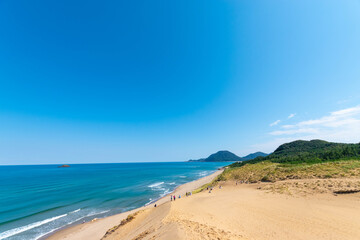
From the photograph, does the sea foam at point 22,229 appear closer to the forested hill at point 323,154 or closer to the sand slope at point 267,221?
the sand slope at point 267,221

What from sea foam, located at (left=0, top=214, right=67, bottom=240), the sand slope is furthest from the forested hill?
sea foam, located at (left=0, top=214, right=67, bottom=240)

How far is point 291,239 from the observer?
464 inches

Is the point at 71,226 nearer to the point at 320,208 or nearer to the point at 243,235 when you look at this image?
the point at 243,235

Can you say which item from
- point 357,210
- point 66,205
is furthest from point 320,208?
point 66,205

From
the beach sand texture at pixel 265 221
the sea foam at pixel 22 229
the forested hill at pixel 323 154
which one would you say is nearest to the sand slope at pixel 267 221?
the beach sand texture at pixel 265 221

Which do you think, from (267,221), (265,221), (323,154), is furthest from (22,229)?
(323,154)

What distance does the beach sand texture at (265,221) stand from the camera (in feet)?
39.8

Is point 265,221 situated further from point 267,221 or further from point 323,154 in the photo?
point 323,154

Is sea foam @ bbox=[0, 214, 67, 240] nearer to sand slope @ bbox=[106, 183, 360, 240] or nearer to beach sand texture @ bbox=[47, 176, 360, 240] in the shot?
beach sand texture @ bbox=[47, 176, 360, 240]

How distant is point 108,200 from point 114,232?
82.5 feet

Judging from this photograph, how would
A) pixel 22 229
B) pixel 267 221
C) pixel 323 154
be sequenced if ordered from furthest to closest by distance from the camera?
pixel 323 154
pixel 22 229
pixel 267 221

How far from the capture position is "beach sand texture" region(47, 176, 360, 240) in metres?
12.1

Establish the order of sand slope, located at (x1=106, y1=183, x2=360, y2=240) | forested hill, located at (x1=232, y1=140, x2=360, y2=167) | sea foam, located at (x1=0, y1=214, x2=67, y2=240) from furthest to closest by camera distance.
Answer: forested hill, located at (x1=232, y1=140, x2=360, y2=167) → sea foam, located at (x1=0, y1=214, x2=67, y2=240) → sand slope, located at (x1=106, y1=183, x2=360, y2=240)

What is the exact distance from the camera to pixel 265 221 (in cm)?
1521
